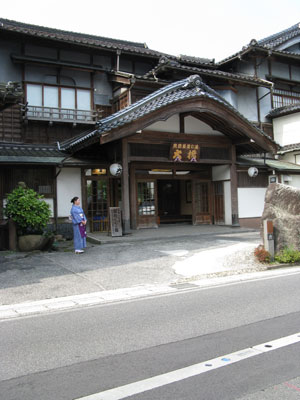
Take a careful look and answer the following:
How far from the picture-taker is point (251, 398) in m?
3.38

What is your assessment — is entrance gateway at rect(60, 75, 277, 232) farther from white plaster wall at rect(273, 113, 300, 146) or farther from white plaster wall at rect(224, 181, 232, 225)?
white plaster wall at rect(273, 113, 300, 146)

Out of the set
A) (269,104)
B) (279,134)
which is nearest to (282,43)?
(269,104)

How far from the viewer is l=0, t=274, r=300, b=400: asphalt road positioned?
3635 millimetres

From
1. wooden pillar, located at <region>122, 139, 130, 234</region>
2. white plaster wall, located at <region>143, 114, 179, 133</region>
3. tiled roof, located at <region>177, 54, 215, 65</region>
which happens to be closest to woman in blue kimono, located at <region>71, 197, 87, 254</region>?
wooden pillar, located at <region>122, 139, 130, 234</region>

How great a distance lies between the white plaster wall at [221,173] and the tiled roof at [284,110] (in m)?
6.48

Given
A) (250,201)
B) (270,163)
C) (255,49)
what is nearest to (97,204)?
(250,201)

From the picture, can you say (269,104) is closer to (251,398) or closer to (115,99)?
(115,99)

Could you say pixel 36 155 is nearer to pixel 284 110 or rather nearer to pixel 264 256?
pixel 264 256

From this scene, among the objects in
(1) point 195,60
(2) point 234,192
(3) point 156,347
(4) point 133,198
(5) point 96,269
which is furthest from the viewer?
(1) point 195,60

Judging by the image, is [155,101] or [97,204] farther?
[97,204]

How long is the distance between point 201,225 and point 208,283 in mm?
11466

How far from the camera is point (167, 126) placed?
16578 millimetres

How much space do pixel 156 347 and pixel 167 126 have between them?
1296 cm

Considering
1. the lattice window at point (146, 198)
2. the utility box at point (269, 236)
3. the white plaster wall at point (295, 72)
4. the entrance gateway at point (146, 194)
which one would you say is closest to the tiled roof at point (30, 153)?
the entrance gateway at point (146, 194)
